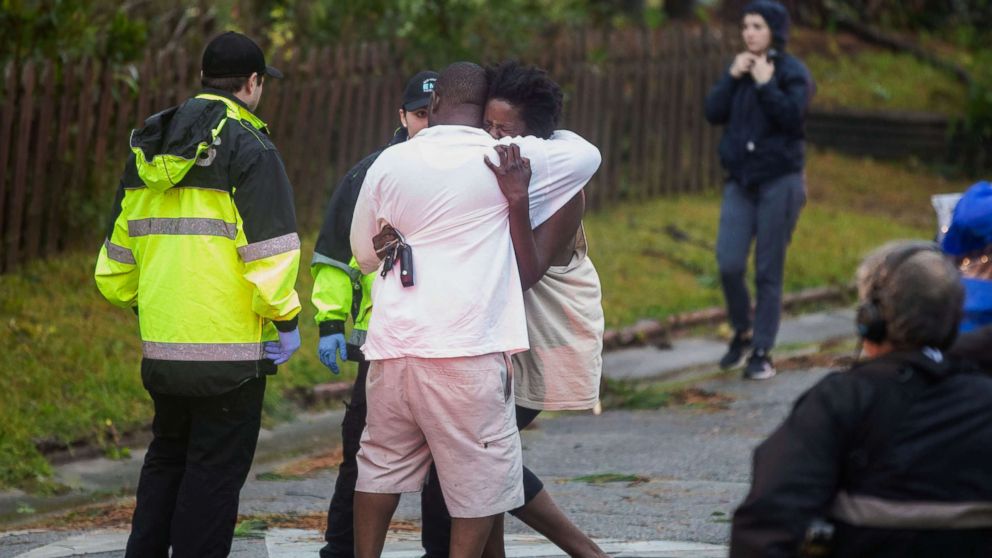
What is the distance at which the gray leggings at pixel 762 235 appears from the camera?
848cm

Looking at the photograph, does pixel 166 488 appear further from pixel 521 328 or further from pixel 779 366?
pixel 779 366

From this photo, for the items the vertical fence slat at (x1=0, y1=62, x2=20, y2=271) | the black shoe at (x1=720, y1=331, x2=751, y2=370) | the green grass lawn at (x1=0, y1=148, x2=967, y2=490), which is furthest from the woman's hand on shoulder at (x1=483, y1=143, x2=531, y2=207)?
the vertical fence slat at (x1=0, y1=62, x2=20, y2=271)

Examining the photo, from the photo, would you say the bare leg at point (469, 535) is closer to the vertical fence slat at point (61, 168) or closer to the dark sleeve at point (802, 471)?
the dark sleeve at point (802, 471)

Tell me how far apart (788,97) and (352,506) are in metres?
4.58

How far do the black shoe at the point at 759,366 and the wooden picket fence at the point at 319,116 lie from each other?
3.64 metres

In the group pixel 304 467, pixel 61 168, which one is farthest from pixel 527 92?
pixel 61 168

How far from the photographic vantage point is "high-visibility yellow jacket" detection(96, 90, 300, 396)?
4.50m

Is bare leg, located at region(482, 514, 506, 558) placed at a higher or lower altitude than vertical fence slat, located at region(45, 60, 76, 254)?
lower

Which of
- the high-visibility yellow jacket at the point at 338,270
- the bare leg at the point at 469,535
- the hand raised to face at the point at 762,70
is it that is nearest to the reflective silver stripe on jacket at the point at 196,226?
the high-visibility yellow jacket at the point at 338,270

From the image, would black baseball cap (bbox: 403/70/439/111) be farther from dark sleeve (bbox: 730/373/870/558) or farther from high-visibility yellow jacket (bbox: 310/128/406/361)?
dark sleeve (bbox: 730/373/870/558)

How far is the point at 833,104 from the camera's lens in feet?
55.1

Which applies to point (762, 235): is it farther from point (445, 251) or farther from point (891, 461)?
point (891, 461)

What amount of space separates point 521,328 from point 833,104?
13.2 metres

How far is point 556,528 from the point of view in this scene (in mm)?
4824
